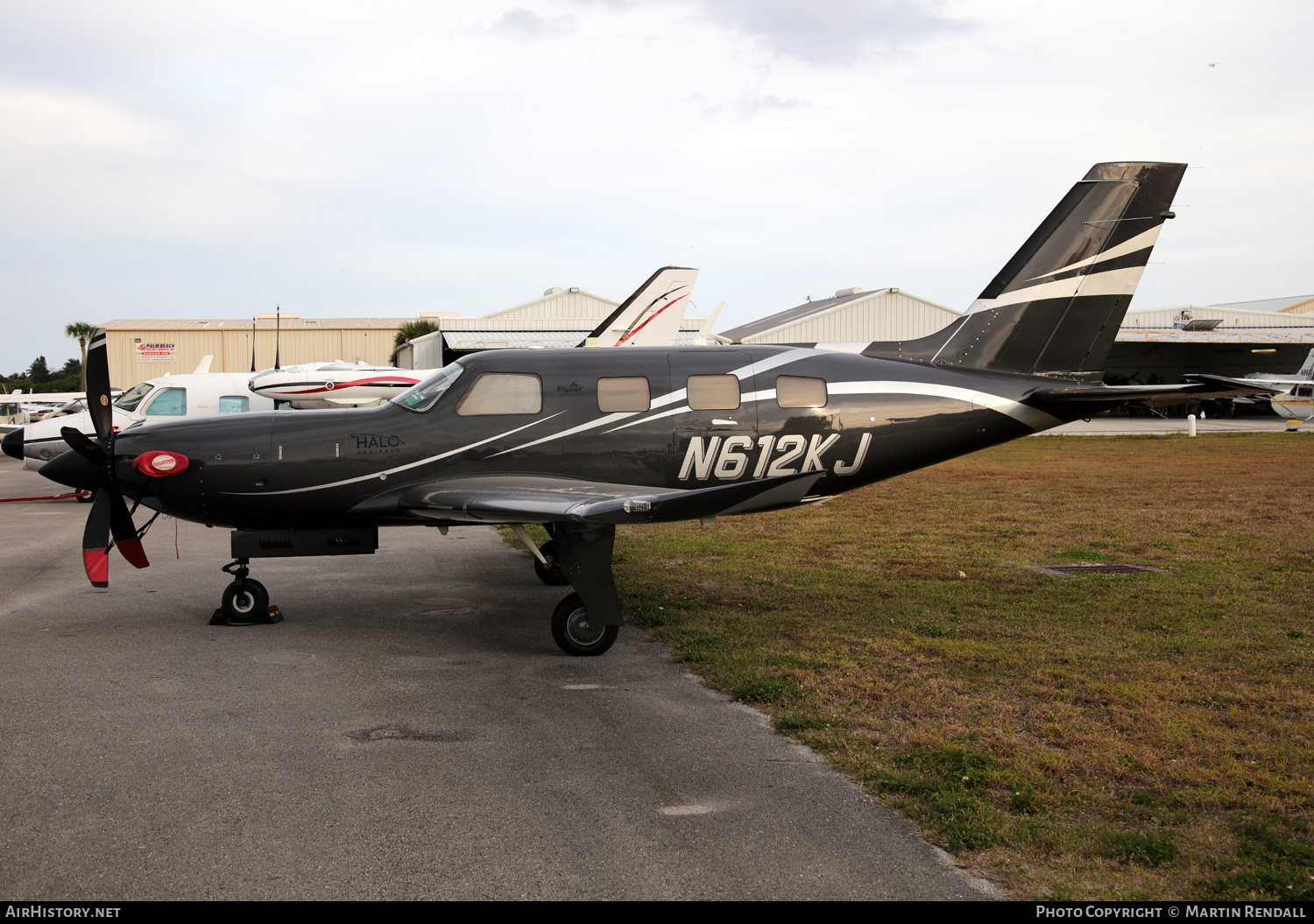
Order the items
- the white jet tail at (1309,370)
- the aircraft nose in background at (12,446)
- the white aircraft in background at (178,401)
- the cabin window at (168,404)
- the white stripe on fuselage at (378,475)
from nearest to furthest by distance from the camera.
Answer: the white stripe on fuselage at (378,475), the aircraft nose in background at (12,446), the white aircraft in background at (178,401), the cabin window at (168,404), the white jet tail at (1309,370)

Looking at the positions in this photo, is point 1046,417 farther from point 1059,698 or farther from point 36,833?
point 36,833

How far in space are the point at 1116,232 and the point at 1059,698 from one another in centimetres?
576

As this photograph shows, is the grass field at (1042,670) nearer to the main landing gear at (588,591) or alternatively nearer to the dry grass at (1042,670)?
the dry grass at (1042,670)

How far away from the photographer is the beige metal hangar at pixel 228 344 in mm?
66812

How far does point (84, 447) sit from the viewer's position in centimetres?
789

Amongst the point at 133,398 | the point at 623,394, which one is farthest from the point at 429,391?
the point at 133,398

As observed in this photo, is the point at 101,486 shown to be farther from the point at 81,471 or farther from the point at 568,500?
the point at 568,500

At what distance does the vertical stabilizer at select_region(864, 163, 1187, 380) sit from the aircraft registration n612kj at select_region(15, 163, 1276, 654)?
2 centimetres

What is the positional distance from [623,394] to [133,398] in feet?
53.8

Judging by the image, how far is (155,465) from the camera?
8.01 metres

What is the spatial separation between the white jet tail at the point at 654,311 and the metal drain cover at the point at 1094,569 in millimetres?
11578

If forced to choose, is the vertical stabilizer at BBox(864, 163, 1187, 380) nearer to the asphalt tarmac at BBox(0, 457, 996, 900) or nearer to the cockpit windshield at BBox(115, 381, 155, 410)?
the asphalt tarmac at BBox(0, 457, 996, 900)

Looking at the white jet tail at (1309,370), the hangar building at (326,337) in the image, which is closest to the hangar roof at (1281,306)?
the white jet tail at (1309,370)
